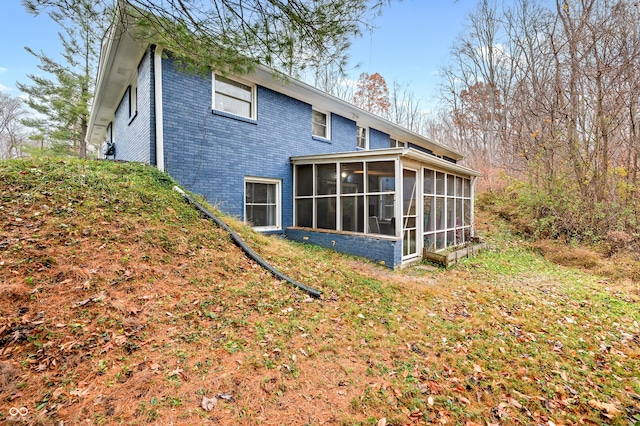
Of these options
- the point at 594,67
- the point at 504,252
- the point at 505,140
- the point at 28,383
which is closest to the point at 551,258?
the point at 504,252

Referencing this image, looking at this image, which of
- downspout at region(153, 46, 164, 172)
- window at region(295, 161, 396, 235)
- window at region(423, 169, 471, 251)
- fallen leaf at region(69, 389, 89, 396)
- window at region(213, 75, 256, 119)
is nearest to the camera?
fallen leaf at region(69, 389, 89, 396)

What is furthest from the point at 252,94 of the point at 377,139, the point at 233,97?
the point at 377,139

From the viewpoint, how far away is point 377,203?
7320mm

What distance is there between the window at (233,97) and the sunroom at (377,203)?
6.84 feet

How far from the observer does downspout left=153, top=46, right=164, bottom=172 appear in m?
6.41

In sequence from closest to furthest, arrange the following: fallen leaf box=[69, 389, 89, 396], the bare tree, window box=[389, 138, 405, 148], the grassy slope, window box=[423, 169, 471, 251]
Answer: fallen leaf box=[69, 389, 89, 396]
the grassy slope
window box=[423, 169, 471, 251]
window box=[389, 138, 405, 148]
the bare tree

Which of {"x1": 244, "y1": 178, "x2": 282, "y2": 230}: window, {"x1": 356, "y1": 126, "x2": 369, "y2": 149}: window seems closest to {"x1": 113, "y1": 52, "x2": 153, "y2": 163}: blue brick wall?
{"x1": 244, "y1": 178, "x2": 282, "y2": 230}: window

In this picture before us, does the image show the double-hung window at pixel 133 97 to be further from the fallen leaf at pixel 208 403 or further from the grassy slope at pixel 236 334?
the fallen leaf at pixel 208 403

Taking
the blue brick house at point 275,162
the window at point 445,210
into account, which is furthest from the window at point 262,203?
the window at point 445,210

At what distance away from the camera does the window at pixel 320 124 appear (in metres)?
10.4

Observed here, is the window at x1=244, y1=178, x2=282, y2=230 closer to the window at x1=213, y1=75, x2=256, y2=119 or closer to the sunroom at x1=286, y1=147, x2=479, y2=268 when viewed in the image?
the sunroom at x1=286, y1=147, x2=479, y2=268

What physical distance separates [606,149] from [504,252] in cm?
516

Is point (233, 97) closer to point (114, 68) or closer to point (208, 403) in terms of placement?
point (114, 68)

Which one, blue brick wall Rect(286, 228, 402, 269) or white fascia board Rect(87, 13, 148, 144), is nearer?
white fascia board Rect(87, 13, 148, 144)
